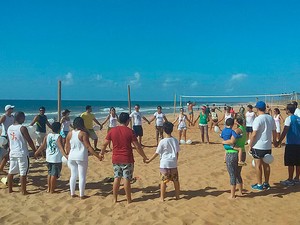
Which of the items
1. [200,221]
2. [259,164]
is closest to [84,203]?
[200,221]

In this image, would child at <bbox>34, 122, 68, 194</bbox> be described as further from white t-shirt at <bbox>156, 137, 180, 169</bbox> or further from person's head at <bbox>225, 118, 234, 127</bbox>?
person's head at <bbox>225, 118, 234, 127</bbox>

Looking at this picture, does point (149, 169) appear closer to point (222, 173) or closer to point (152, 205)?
point (222, 173)

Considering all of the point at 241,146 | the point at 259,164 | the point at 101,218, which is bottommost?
the point at 101,218

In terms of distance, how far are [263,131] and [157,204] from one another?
2157 mm

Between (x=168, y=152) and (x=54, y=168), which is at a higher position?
(x=168, y=152)

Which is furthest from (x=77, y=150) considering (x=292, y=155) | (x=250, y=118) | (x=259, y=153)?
(x=250, y=118)

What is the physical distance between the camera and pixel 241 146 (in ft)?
17.0

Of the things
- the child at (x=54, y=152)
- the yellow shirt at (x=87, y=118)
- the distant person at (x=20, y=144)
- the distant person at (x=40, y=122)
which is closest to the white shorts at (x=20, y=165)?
the distant person at (x=20, y=144)

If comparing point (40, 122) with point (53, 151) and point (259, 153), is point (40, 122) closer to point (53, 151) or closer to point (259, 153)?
point (53, 151)

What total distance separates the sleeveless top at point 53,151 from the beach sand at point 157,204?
657 mm

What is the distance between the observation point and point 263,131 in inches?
203

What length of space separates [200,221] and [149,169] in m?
3.47

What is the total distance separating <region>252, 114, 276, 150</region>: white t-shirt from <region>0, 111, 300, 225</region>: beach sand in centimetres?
→ 85

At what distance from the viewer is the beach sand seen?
14.0ft
